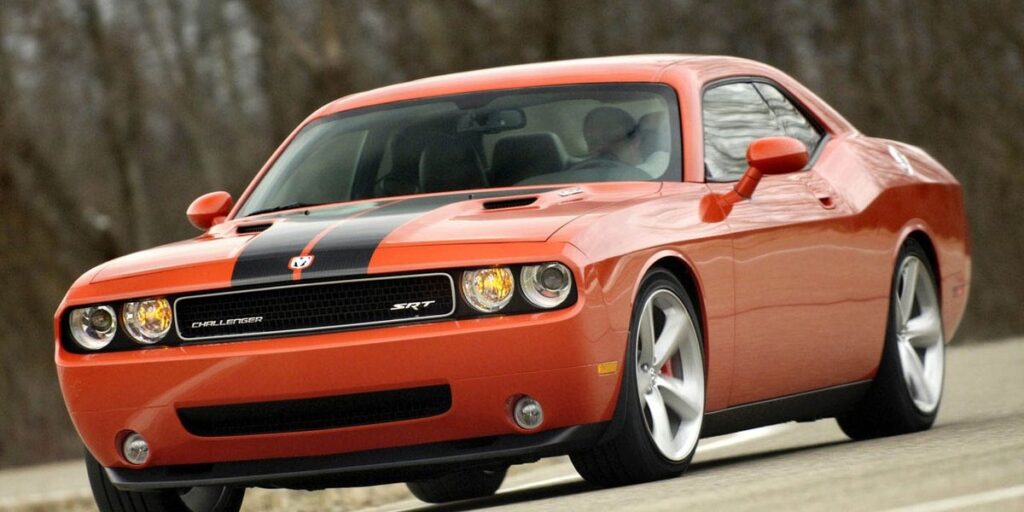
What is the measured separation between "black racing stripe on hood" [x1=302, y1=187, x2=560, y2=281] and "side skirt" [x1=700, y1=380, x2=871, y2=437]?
1.18 meters

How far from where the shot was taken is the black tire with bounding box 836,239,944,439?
30.1 ft

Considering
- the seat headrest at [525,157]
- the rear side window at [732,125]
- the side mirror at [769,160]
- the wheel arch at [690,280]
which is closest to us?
the wheel arch at [690,280]

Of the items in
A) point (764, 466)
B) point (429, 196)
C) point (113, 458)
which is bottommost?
point (764, 466)

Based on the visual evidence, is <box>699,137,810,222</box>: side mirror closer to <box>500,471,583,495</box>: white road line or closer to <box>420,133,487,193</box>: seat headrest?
<box>420,133,487,193</box>: seat headrest

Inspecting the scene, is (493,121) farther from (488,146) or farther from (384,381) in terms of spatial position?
(384,381)

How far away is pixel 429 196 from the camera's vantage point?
7949mm

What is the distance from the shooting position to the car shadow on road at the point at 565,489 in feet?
25.8

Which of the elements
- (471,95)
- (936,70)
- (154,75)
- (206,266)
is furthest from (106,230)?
(206,266)

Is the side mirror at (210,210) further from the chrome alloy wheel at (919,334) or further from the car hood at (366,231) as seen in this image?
the chrome alloy wheel at (919,334)

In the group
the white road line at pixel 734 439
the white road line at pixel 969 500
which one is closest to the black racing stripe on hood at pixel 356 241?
the white road line at pixel 969 500

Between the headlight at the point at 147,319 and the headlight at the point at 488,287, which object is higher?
the headlight at the point at 488,287

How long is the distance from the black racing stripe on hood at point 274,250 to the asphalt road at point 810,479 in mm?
1046

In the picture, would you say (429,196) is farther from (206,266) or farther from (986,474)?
(986,474)

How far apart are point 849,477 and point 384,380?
144cm
